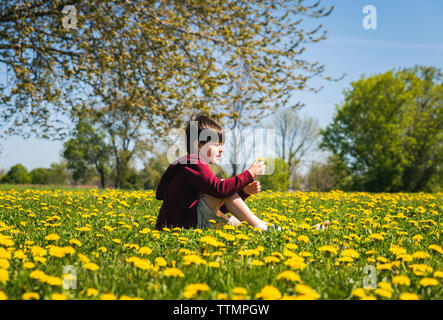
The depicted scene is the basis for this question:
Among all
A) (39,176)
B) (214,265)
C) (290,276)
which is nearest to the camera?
(290,276)

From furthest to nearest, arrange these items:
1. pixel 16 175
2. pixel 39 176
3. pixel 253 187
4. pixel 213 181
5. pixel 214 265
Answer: pixel 39 176 < pixel 16 175 < pixel 253 187 < pixel 213 181 < pixel 214 265

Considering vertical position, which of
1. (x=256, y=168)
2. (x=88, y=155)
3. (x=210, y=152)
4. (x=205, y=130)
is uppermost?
(x=88, y=155)

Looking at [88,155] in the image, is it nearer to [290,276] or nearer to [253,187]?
[253,187]

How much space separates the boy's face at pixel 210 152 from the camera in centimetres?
360

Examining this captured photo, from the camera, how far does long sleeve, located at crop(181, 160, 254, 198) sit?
11.0ft

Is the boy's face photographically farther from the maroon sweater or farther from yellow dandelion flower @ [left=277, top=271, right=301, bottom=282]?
yellow dandelion flower @ [left=277, top=271, right=301, bottom=282]

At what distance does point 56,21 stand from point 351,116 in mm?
24808

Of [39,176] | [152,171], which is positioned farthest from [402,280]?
[39,176]

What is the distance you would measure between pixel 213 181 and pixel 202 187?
0.14 m

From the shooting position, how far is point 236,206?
3.59 m

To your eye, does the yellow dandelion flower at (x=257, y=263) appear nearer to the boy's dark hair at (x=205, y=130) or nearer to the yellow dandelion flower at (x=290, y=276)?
the yellow dandelion flower at (x=290, y=276)

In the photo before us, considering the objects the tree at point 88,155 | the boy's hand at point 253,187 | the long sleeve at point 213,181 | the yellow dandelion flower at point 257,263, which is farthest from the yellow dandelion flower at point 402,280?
the tree at point 88,155
